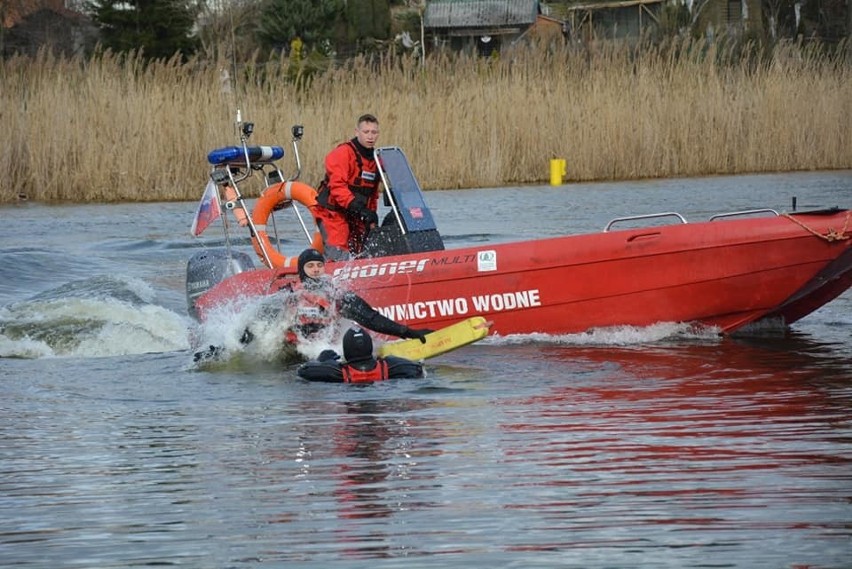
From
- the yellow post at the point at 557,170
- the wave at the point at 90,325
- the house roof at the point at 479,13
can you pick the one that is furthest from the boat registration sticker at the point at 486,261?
the house roof at the point at 479,13

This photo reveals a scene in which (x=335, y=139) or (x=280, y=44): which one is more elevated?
(x=280, y=44)

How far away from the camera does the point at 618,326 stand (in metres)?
11.3

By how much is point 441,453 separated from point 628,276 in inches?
Answer: 161

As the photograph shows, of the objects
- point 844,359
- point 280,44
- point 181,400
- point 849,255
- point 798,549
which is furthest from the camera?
point 280,44

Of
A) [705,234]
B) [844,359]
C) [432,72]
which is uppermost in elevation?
[432,72]

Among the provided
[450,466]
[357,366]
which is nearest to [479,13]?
[357,366]

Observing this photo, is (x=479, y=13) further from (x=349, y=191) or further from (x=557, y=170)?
(x=349, y=191)

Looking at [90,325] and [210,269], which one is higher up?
[210,269]

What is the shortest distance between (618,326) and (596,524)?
5.58m

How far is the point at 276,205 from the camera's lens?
1286cm

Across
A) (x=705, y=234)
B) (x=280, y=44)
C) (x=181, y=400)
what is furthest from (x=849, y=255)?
(x=280, y=44)

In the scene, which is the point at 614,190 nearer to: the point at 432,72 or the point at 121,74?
the point at 432,72

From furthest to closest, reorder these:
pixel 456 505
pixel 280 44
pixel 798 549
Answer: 1. pixel 280 44
2. pixel 456 505
3. pixel 798 549

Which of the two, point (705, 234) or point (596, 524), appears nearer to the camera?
point (596, 524)
